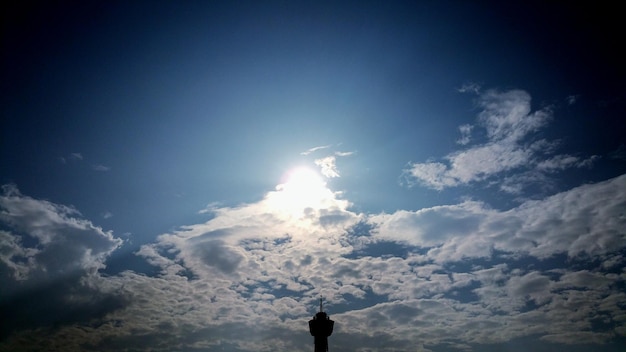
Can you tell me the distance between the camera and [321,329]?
12119 centimetres

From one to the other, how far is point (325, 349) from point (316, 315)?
1035cm

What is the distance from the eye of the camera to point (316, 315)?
125 meters

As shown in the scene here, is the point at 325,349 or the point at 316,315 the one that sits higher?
the point at 316,315

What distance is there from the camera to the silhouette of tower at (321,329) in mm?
120000

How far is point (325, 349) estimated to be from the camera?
12000cm

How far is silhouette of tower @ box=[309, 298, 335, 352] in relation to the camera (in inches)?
4724
